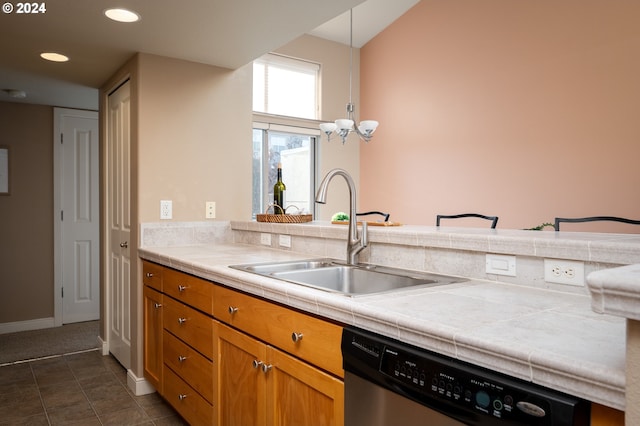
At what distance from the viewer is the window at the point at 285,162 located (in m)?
5.61

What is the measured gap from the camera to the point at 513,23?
4715 mm

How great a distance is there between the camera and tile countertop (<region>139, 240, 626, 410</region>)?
69 cm

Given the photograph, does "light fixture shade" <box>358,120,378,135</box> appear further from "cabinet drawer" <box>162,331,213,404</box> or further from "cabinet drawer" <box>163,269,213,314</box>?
"cabinet drawer" <box>162,331,213,404</box>

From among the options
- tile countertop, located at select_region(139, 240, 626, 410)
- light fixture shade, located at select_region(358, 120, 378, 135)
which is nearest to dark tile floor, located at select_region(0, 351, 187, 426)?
tile countertop, located at select_region(139, 240, 626, 410)

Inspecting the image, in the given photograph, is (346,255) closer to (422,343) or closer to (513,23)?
(422,343)

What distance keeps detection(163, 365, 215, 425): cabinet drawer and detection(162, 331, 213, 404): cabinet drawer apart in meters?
0.03

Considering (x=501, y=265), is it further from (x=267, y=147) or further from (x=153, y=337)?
(x=267, y=147)

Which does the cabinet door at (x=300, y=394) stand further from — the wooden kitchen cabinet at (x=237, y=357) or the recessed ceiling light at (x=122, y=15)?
the recessed ceiling light at (x=122, y=15)

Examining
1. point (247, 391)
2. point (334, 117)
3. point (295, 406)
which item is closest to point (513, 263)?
point (295, 406)

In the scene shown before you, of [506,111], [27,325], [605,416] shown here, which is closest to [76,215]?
[27,325]

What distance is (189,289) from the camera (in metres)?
2.06

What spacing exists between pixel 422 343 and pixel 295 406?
584 millimetres

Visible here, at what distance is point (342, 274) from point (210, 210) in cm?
135

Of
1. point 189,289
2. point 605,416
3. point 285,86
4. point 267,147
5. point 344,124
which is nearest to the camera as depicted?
point 605,416
